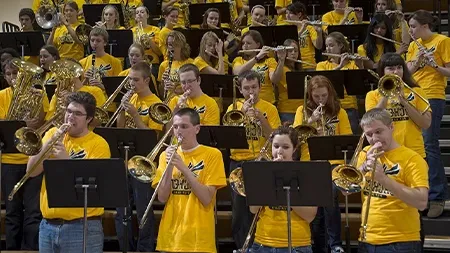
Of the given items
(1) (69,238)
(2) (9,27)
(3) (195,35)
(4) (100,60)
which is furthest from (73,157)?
(2) (9,27)

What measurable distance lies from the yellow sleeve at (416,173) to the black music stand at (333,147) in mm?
1069

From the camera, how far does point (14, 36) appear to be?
10.1m

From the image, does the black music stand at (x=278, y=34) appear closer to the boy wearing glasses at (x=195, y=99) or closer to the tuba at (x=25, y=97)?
the boy wearing glasses at (x=195, y=99)

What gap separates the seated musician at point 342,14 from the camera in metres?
10.2

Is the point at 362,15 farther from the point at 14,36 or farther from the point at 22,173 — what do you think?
the point at 22,173

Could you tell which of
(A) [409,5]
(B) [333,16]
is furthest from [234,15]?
(A) [409,5]

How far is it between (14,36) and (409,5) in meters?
5.98

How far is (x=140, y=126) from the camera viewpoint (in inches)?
279

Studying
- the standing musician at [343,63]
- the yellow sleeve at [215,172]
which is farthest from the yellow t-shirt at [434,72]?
the yellow sleeve at [215,172]

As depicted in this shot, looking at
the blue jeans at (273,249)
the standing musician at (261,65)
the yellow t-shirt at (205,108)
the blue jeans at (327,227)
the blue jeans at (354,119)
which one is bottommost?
the blue jeans at (327,227)

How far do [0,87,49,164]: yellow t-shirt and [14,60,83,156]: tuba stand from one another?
0.27 metres

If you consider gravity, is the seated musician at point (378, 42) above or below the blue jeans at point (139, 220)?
above

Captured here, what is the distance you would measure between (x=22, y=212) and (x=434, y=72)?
168 inches

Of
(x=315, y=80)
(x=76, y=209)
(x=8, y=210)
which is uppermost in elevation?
(x=315, y=80)
